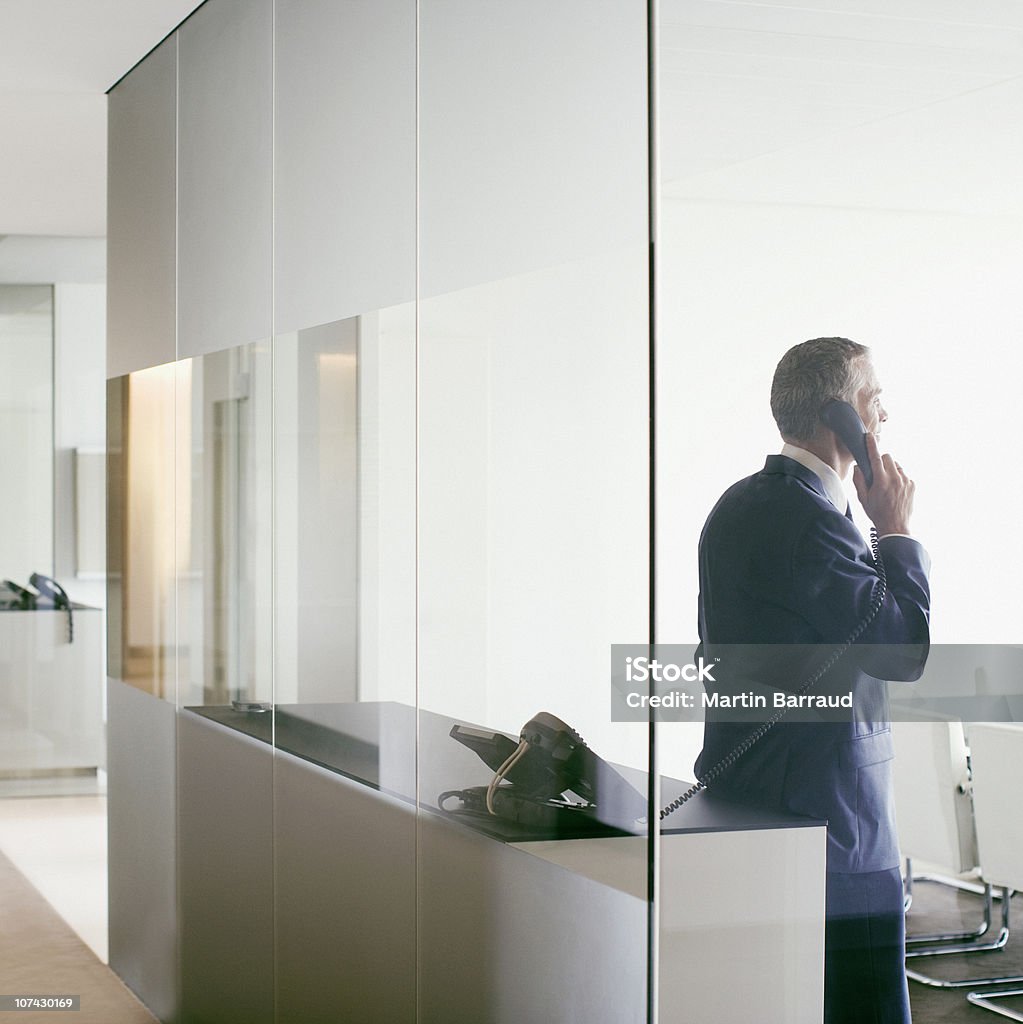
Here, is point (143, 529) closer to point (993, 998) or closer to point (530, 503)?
point (530, 503)

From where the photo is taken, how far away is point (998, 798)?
5.89 feet

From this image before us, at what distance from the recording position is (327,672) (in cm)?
305

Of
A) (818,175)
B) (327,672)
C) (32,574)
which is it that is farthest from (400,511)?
(32,574)

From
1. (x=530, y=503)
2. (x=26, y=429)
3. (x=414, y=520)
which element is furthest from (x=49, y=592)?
(x=530, y=503)

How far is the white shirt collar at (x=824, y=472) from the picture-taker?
1.82 meters

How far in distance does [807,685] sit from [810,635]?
0.06 meters

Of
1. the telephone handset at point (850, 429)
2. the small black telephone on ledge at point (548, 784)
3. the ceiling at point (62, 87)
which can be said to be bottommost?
the small black telephone on ledge at point (548, 784)

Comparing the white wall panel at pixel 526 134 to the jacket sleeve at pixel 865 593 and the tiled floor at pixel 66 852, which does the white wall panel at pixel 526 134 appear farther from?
the tiled floor at pixel 66 852

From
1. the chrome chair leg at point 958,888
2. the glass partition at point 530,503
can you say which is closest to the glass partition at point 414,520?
the glass partition at point 530,503

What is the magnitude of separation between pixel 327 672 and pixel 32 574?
4.49 m

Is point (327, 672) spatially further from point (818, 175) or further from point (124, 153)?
point (124, 153)

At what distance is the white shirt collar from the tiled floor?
11.9ft

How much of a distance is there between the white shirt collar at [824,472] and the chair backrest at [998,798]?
315 millimetres

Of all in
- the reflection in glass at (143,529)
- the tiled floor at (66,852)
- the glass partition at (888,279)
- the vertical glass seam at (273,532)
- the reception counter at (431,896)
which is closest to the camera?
the glass partition at (888,279)
